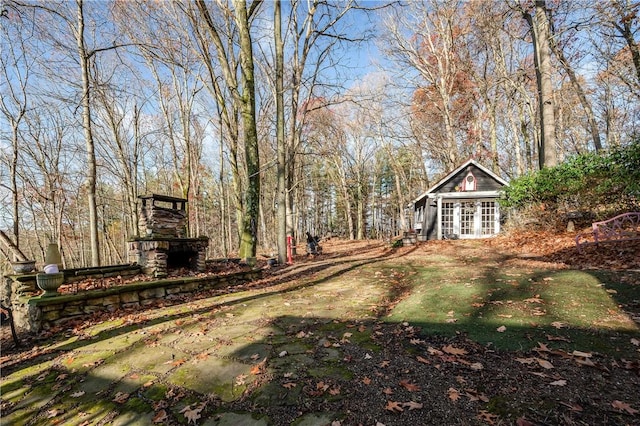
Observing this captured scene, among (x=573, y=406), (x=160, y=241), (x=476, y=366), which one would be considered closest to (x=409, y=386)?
A: (x=476, y=366)

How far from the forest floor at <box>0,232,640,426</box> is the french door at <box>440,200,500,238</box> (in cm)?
1016

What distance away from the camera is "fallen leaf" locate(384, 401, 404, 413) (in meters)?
2.29

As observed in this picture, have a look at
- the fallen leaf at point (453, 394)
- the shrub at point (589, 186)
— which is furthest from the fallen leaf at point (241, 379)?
the shrub at point (589, 186)

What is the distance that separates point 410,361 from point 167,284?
18.2 ft

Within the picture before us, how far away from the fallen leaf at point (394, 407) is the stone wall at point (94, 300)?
18.4 ft

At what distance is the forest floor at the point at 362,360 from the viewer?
233cm

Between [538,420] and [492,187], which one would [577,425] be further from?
[492,187]

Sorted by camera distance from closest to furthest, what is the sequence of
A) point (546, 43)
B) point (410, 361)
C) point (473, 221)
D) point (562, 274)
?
point (410, 361), point (562, 274), point (546, 43), point (473, 221)

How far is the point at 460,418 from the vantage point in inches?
84.7

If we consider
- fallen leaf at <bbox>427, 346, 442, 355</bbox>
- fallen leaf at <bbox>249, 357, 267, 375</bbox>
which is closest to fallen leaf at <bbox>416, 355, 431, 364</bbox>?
fallen leaf at <bbox>427, 346, 442, 355</bbox>

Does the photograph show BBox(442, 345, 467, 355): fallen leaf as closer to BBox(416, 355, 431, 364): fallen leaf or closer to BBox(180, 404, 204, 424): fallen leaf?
BBox(416, 355, 431, 364): fallen leaf

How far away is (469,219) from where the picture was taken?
1584 centimetres

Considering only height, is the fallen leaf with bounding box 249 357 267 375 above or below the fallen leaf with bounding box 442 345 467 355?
below

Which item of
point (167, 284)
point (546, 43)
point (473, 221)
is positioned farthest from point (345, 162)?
point (167, 284)
